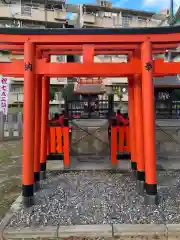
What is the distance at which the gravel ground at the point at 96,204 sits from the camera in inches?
150

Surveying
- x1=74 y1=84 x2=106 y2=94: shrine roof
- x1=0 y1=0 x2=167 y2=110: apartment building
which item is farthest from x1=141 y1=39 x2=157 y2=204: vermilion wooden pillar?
x1=0 y1=0 x2=167 y2=110: apartment building

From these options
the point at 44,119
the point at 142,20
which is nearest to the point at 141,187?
the point at 44,119

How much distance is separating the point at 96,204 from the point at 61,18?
101 feet

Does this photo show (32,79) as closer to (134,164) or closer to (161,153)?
(134,164)

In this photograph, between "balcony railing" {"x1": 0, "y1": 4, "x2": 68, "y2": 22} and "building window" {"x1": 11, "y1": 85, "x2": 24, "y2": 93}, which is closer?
Result: "balcony railing" {"x1": 0, "y1": 4, "x2": 68, "y2": 22}

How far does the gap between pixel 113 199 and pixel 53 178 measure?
2137mm

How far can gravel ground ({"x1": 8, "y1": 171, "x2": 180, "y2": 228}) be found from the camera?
380 cm

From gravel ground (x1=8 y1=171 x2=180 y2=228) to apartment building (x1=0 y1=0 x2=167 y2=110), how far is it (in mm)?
21772

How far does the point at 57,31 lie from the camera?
4.20m

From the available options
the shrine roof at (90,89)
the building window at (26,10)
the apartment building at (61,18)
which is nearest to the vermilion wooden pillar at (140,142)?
the shrine roof at (90,89)

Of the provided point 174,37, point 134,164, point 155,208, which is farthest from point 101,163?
point 174,37

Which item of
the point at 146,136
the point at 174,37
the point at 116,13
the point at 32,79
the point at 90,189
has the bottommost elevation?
the point at 90,189

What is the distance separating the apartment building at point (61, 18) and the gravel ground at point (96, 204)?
2177cm

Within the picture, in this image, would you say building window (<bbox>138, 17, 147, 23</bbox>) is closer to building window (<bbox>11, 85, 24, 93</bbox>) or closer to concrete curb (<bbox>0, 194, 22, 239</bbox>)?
building window (<bbox>11, 85, 24, 93</bbox>)
